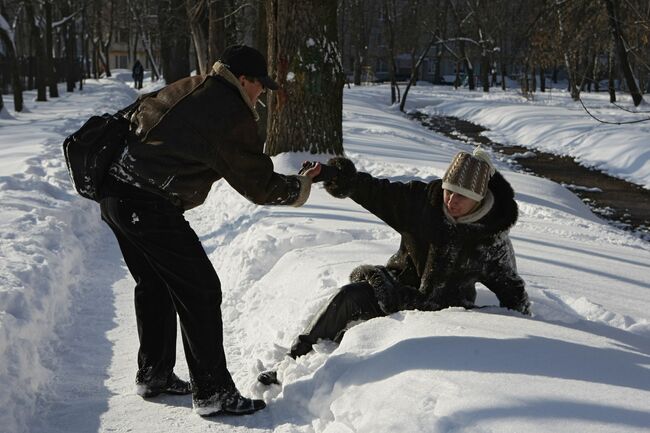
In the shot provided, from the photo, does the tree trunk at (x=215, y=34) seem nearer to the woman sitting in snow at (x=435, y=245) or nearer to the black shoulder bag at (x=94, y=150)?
the woman sitting in snow at (x=435, y=245)

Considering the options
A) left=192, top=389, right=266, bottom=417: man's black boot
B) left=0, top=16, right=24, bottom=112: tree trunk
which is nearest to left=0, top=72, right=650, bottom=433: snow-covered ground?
left=192, top=389, right=266, bottom=417: man's black boot

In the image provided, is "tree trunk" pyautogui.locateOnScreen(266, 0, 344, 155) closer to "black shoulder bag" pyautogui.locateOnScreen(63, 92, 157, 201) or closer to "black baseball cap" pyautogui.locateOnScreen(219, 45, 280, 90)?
"black baseball cap" pyautogui.locateOnScreen(219, 45, 280, 90)

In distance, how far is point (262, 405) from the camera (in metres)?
3.81

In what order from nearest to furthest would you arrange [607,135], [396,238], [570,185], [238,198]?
1. [396,238]
2. [238,198]
3. [570,185]
4. [607,135]

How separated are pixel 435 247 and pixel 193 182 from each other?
4.34ft

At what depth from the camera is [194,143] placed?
347cm

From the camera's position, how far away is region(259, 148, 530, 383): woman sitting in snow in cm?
393

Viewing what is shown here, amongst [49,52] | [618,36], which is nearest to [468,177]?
[618,36]

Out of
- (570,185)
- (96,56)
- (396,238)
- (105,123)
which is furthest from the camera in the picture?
(96,56)

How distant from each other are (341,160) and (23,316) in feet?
7.30

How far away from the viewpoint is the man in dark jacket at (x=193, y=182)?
350cm

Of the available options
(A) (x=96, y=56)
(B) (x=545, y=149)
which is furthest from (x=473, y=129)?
(A) (x=96, y=56)

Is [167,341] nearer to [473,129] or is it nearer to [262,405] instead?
[262,405]

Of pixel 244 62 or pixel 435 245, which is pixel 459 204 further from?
pixel 244 62
